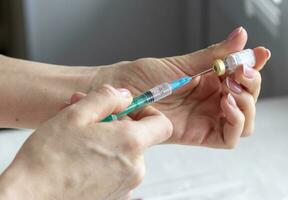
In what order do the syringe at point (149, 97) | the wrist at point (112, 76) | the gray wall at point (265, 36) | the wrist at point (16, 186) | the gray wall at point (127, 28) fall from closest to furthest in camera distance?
the wrist at point (16, 186)
the syringe at point (149, 97)
the wrist at point (112, 76)
the gray wall at point (265, 36)
the gray wall at point (127, 28)

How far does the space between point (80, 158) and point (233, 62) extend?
0.31 metres

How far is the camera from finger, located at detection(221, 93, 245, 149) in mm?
896

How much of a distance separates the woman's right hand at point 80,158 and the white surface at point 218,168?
403 millimetres

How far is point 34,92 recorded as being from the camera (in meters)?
1.01

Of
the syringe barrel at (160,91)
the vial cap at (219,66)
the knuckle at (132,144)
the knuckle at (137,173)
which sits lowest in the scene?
the knuckle at (137,173)

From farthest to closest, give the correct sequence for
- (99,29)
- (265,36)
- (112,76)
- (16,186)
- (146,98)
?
(99,29)
(265,36)
(112,76)
(146,98)
(16,186)

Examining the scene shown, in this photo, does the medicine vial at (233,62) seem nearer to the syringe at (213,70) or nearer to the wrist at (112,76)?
the syringe at (213,70)

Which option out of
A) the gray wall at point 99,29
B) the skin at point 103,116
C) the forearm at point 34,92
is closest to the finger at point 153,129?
the skin at point 103,116

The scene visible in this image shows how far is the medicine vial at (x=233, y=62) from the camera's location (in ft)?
2.77

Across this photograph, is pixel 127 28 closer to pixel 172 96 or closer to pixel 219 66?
pixel 172 96

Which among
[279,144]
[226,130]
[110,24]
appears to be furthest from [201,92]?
[110,24]

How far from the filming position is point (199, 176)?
43.9 inches

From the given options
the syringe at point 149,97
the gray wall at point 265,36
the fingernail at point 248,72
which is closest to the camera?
the syringe at point 149,97

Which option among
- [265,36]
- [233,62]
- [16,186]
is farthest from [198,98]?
[265,36]
